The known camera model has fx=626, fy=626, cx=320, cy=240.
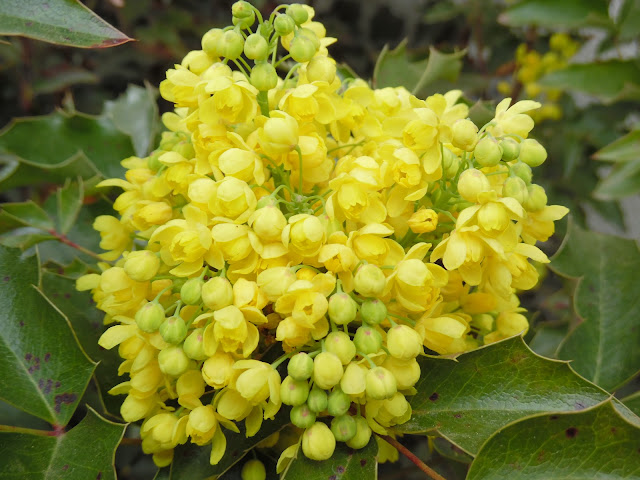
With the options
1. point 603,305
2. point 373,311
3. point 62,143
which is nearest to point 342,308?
point 373,311

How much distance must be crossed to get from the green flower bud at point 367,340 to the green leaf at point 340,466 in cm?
11

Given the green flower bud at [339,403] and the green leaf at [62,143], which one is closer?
the green flower bud at [339,403]

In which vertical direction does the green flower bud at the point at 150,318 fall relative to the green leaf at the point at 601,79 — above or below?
above

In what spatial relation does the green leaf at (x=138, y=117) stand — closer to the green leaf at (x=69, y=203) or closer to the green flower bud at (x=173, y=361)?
the green leaf at (x=69, y=203)

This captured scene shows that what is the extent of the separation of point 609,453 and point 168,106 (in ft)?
5.26

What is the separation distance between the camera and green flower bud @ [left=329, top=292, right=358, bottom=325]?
51cm

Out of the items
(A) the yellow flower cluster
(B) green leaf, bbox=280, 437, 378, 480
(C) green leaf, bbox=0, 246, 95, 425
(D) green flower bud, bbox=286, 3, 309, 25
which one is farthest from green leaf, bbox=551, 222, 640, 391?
(A) the yellow flower cluster

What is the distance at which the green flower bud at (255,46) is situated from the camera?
0.57 m

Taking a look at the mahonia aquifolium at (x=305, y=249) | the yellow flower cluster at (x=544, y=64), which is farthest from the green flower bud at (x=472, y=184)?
the yellow flower cluster at (x=544, y=64)

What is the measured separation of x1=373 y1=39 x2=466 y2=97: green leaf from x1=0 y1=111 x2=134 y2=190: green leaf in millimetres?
413

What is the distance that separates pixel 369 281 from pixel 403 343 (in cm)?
6

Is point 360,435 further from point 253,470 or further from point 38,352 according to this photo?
point 38,352

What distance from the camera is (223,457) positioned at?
61 centimetres

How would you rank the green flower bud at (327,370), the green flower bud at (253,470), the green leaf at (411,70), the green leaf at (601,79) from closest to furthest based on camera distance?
the green flower bud at (327,370) < the green flower bud at (253,470) < the green leaf at (411,70) < the green leaf at (601,79)
